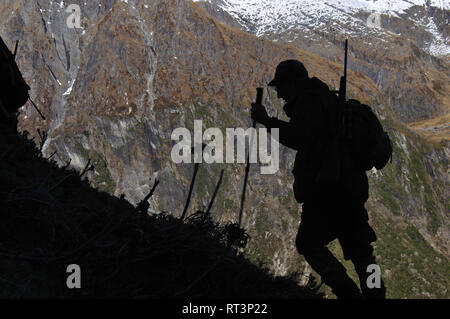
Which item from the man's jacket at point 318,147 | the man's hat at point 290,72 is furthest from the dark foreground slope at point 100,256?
the man's hat at point 290,72

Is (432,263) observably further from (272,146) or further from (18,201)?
(18,201)

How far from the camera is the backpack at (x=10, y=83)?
625cm

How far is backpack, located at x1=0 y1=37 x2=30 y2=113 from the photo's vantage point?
20.5ft

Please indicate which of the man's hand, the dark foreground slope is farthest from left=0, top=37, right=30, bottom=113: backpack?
the man's hand

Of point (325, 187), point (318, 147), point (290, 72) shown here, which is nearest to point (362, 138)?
point (318, 147)

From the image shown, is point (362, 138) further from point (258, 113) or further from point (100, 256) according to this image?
point (100, 256)

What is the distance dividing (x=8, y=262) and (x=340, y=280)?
9.95ft

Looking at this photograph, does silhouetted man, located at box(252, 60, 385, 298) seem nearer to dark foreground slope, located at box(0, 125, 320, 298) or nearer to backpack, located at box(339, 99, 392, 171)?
backpack, located at box(339, 99, 392, 171)

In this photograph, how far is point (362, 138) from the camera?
15.5ft

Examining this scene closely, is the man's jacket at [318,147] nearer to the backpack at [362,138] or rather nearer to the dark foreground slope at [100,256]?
the backpack at [362,138]

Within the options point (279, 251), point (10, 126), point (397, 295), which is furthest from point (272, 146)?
point (10, 126)

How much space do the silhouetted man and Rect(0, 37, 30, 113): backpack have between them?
142 inches

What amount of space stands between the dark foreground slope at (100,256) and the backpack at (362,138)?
1.57 m

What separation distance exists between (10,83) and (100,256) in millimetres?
4032
